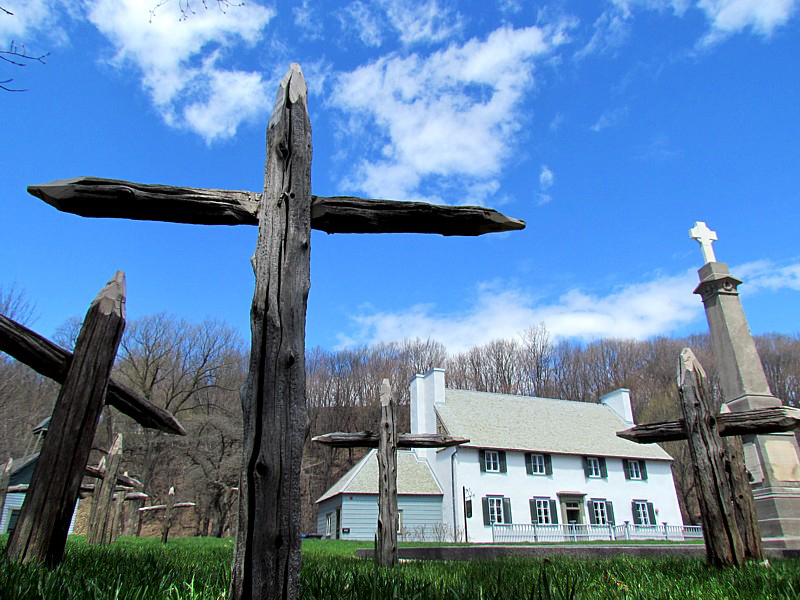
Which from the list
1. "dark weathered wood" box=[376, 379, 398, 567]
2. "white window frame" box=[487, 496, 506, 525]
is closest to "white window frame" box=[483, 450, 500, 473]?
"white window frame" box=[487, 496, 506, 525]

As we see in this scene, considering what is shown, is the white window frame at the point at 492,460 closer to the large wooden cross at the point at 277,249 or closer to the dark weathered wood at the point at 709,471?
the dark weathered wood at the point at 709,471

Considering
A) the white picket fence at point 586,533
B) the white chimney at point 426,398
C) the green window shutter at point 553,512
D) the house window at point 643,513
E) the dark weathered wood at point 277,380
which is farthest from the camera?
the white chimney at point 426,398

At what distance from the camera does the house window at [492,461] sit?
29.5 m

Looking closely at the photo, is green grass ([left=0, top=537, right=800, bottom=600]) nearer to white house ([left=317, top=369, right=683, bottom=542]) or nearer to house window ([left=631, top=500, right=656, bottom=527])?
white house ([left=317, top=369, right=683, bottom=542])

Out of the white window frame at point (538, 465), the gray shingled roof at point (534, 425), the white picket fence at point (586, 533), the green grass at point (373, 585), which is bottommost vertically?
the green grass at point (373, 585)

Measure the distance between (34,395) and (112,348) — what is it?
32772mm

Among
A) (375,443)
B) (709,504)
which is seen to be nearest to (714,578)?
(709,504)

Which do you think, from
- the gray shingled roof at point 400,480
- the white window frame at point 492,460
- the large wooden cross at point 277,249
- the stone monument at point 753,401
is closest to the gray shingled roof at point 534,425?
the white window frame at point 492,460

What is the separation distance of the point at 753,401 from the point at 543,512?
67.9ft

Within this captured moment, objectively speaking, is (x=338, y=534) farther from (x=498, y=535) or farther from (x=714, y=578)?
(x=714, y=578)

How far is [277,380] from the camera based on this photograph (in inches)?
107

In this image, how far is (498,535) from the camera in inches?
1101

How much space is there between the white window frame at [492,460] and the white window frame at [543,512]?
3.05 metres

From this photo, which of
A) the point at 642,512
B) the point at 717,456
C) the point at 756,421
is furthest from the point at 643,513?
the point at 717,456
